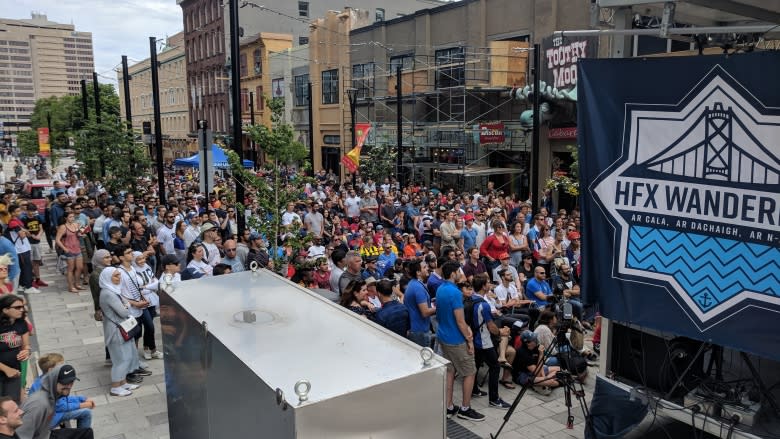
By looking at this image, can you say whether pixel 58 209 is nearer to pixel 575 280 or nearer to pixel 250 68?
pixel 575 280

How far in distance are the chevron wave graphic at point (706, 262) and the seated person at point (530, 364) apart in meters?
3.82

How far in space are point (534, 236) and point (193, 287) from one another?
29.3 ft

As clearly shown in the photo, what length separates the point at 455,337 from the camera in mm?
7258

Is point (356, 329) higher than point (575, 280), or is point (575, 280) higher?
point (356, 329)

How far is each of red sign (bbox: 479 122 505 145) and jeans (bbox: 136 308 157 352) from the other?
17.4 meters

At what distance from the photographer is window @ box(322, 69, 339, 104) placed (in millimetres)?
37969

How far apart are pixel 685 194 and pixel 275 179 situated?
611cm

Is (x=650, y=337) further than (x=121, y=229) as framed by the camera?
No

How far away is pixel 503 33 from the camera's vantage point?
83.6ft

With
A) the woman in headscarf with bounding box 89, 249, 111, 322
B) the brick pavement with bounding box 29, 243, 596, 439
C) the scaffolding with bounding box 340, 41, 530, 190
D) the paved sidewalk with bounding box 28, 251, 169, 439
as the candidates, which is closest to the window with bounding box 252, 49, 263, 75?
the scaffolding with bounding box 340, 41, 530, 190

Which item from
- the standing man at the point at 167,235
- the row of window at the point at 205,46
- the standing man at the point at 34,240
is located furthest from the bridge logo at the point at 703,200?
the row of window at the point at 205,46

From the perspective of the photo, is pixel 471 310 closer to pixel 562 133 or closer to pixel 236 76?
pixel 236 76

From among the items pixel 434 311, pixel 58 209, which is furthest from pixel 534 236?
pixel 58 209

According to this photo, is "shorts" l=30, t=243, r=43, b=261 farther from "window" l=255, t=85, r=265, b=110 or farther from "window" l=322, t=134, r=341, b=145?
"window" l=255, t=85, r=265, b=110
